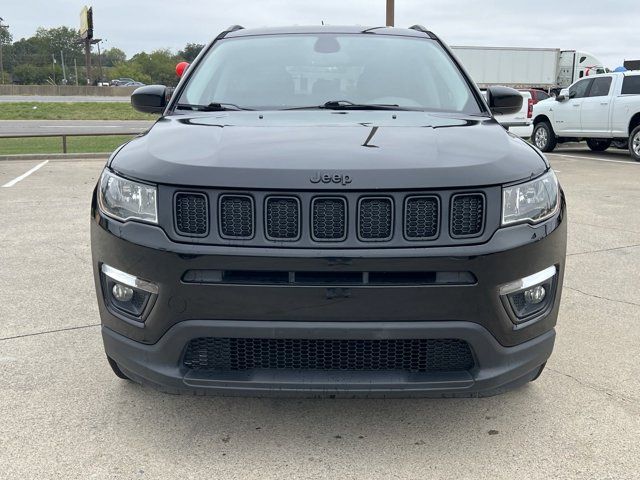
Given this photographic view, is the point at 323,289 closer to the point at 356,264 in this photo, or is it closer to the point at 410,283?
the point at 356,264

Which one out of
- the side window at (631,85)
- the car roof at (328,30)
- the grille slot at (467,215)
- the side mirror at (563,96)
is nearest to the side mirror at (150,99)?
the car roof at (328,30)

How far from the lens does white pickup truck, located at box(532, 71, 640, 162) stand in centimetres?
1366

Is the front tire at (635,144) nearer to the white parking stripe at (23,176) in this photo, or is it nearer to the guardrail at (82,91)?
the white parking stripe at (23,176)

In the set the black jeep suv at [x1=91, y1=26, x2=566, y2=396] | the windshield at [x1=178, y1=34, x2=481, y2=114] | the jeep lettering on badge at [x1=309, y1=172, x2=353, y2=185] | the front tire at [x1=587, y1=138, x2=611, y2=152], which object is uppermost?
the windshield at [x1=178, y1=34, x2=481, y2=114]

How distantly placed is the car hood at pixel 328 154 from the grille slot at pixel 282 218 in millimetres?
56

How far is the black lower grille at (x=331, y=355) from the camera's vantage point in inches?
92.3

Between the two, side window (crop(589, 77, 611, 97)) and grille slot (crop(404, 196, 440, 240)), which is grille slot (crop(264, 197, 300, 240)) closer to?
grille slot (crop(404, 196, 440, 240))

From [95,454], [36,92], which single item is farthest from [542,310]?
[36,92]

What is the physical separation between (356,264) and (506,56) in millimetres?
29732

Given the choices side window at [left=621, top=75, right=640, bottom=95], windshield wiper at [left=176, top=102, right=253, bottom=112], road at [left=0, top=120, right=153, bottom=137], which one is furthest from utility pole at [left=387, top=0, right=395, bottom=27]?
windshield wiper at [left=176, top=102, right=253, bottom=112]

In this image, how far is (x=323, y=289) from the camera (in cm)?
222

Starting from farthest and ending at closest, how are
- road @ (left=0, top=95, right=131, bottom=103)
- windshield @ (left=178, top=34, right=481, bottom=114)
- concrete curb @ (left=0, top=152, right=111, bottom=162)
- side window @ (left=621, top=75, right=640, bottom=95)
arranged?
1. road @ (left=0, top=95, right=131, bottom=103)
2. side window @ (left=621, top=75, right=640, bottom=95)
3. concrete curb @ (left=0, top=152, right=111, bottom=162)
4. windshield @ (left=178, top=34, right=481, bottom=114)

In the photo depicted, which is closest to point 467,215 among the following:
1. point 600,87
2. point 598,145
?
point 600,87

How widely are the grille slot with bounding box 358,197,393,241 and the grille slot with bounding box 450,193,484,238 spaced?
0.23m
